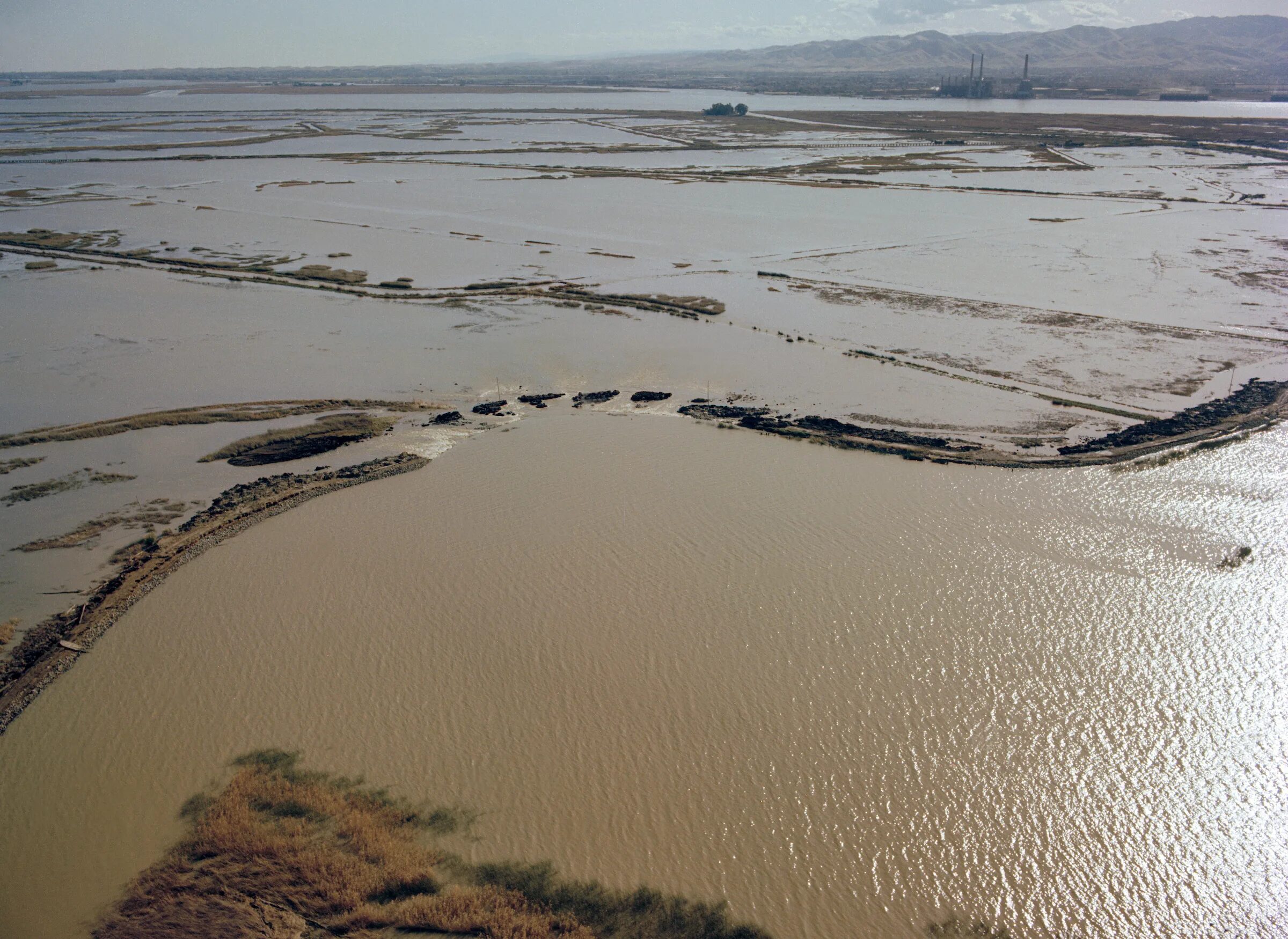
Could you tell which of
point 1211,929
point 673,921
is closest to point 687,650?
point 673,921

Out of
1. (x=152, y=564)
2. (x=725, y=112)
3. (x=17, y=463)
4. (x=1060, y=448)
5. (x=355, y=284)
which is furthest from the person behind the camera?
(x=725, y=112)

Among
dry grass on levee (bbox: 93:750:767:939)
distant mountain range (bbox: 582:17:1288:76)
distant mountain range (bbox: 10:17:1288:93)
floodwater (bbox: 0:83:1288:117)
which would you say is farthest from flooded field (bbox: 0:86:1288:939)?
distant mountain range (bbox: 582:17:1288:76)

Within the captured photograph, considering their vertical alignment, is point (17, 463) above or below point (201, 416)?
below

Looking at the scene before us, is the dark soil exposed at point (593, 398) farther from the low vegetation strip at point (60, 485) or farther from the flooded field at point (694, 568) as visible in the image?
the low vegetation strip at point (60, 485)

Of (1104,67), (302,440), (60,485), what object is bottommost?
(60,485)

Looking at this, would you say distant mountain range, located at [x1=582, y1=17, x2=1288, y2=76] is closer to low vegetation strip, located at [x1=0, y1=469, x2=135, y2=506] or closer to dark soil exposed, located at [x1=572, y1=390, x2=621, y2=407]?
dark soil exposed, located at [x1=572, y1=390, x2=621, y2=407]

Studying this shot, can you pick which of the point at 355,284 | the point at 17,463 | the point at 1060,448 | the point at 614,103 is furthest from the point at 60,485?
the point at 614,103

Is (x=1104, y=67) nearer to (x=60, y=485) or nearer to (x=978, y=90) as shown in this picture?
(x=978, y=90)
